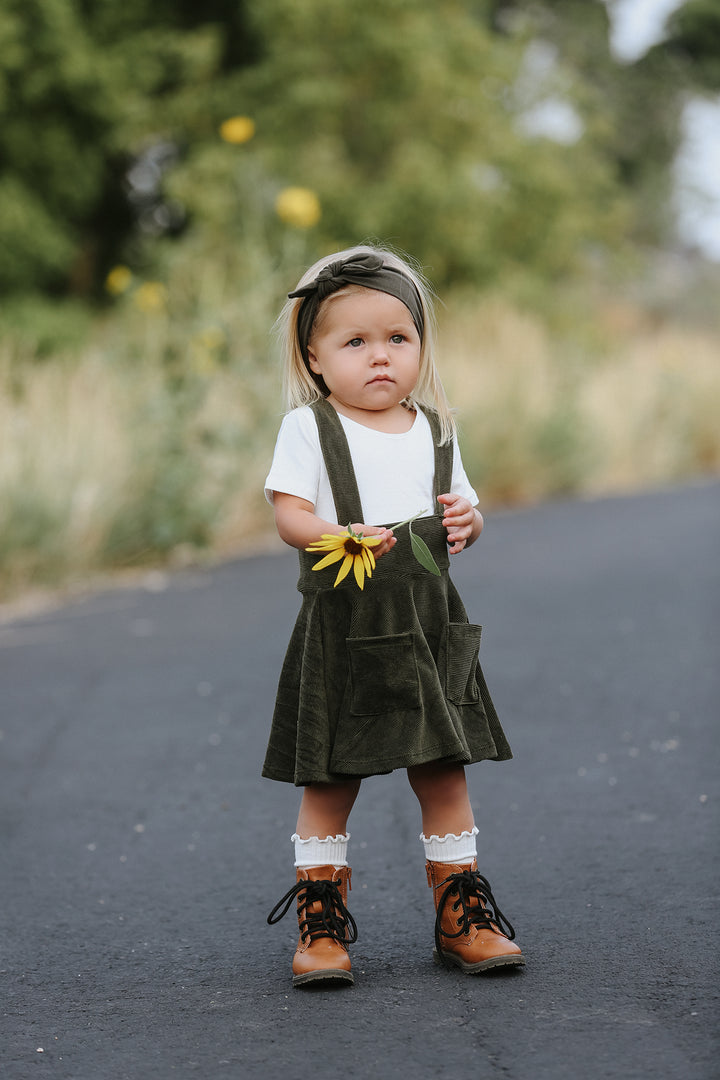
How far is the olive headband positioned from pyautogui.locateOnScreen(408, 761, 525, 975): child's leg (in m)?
0.90

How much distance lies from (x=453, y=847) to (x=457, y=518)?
0.65 meters

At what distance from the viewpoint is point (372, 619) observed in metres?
2.86

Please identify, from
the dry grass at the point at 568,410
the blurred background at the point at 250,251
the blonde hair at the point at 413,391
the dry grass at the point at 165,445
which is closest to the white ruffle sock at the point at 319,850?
the blonde hair at the point at 413,391

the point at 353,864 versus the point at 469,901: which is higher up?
the point at 353,864

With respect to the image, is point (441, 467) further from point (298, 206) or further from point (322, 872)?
point (298, 206)

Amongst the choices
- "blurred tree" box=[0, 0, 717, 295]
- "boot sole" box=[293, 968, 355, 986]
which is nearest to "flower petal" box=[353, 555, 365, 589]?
"boot sole" box=[293, 968, 355, 986]

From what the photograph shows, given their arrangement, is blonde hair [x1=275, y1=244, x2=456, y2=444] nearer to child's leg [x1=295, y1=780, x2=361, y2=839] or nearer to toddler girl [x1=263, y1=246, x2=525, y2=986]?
toddler girl [x1=263, y1=246, x2=525, y2=986]

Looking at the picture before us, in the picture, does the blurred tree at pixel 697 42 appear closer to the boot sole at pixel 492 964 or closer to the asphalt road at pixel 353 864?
the asphalt road at pixel 353 864

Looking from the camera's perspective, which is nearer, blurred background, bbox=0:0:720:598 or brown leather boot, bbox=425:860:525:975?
brown leather boot, bbox=425:860:525:975

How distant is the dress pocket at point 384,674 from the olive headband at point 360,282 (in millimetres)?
641

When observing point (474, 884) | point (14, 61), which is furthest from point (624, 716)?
point (14, 61)

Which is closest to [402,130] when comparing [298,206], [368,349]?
[298,206]

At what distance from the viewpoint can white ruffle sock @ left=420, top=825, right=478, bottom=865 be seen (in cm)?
296

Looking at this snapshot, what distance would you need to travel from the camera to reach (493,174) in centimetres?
2202
